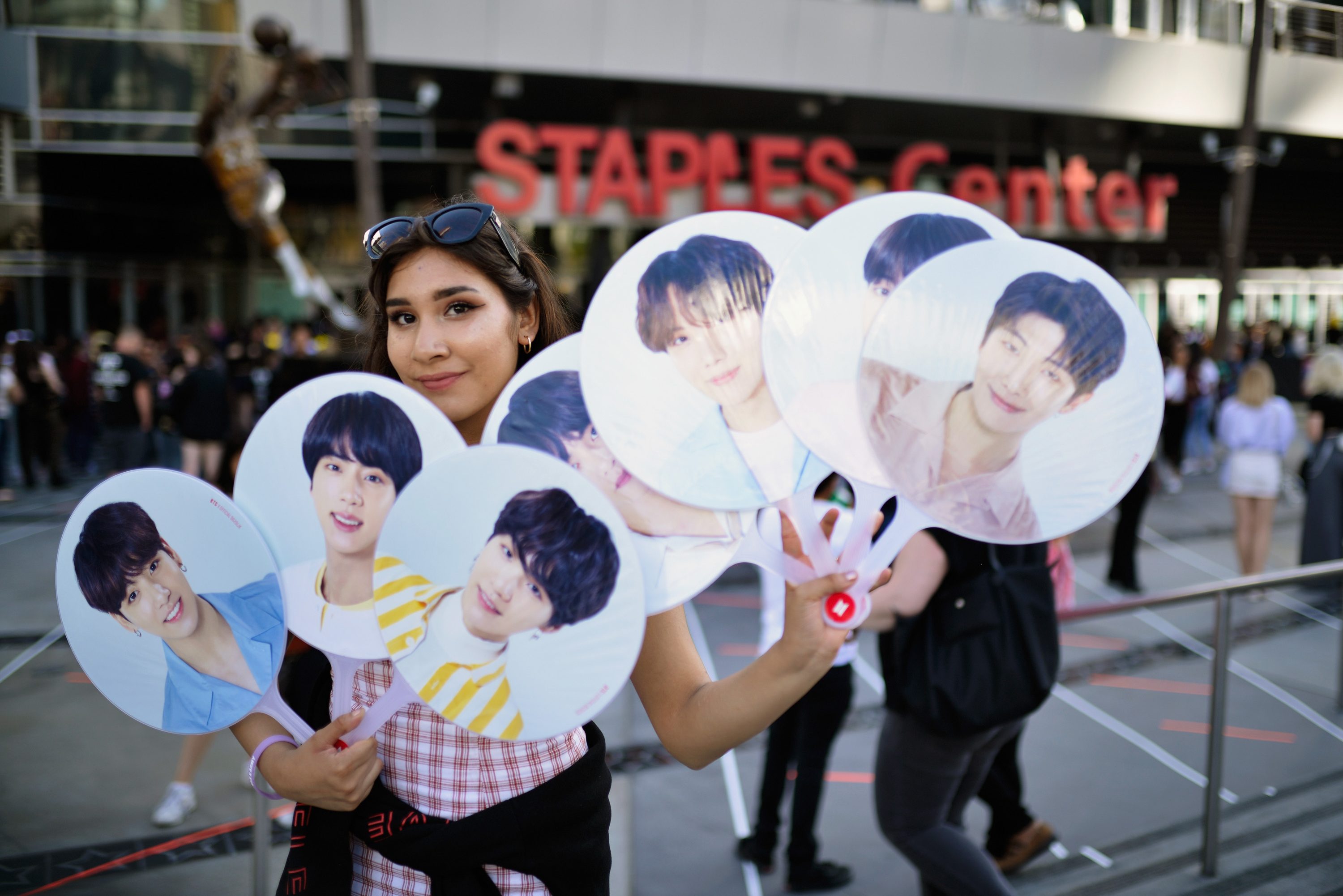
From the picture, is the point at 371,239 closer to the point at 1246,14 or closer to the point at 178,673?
the point at 178,673

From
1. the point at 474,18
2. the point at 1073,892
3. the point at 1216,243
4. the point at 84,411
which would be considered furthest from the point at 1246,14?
the point at 84,411

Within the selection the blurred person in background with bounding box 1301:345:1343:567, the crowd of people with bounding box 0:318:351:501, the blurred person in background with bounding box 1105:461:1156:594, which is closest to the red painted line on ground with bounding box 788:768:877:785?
the blurred person in background with bounding box 1105:461:1156:594

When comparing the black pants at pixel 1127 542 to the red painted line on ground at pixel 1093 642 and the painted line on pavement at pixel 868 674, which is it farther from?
the red painted line on ground at pixel 1093 642

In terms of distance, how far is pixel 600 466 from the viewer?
1184 mm

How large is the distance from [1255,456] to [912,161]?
373 inches

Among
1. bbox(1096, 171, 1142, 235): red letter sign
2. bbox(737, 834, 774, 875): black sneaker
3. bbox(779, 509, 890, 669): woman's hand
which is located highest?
bbox(1096, 171, 1142, 235): red letter sign

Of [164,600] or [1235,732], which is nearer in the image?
[164,600]

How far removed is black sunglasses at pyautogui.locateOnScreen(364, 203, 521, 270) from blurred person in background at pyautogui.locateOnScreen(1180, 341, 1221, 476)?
12.1 metres

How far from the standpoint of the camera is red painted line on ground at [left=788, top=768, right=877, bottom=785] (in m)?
3.78

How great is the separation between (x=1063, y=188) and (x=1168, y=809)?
1487 centimetres

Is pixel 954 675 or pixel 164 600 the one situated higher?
pixel 164 600

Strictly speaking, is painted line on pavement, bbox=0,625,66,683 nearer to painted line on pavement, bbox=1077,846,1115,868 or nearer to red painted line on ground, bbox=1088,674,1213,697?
painted line on pavement, bbox=1077,846,1115,868

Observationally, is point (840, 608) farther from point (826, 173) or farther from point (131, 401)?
point (826, 173)

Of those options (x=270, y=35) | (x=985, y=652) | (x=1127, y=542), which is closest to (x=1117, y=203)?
(x=1127, y=542)
